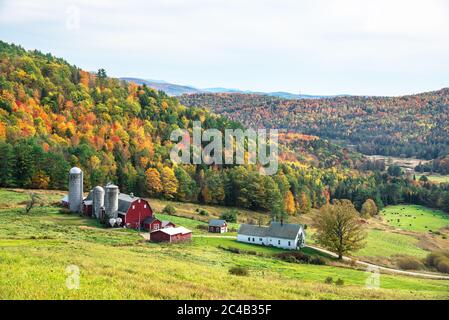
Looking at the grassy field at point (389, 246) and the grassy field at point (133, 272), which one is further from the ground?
the grassy field at point (133, 272)

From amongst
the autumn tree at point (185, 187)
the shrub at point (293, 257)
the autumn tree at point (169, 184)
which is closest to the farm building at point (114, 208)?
the shrub at point (293, 257)

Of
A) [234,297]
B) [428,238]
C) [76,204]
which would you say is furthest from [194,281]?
[428,238]

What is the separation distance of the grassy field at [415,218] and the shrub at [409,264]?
4142 cm

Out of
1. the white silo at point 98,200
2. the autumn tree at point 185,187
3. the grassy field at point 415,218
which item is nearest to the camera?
the white silo at point 98,200

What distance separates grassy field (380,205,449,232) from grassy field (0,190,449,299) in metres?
62.8

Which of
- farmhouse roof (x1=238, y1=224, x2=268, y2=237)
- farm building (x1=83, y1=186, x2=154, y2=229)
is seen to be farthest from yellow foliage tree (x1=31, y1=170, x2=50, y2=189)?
farmhouse roof (x1=238, y1=224, x2=268, y2=237)

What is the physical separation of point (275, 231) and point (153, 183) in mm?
45862

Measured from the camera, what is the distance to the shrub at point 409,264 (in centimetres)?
6044

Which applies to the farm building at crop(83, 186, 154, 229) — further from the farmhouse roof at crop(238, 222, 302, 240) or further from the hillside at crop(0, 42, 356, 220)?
the hillside at crop(0, 42, 356, 220)

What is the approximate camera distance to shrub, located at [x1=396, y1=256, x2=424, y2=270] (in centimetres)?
6044

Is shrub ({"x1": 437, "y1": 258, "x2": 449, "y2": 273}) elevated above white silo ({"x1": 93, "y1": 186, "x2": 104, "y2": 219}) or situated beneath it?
situated beneath

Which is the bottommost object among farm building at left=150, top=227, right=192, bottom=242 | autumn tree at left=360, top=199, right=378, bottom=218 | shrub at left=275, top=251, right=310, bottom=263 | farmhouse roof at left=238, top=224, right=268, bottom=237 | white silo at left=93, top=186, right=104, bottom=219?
autumn tree at left=360, top=199, right=378, bottom=218

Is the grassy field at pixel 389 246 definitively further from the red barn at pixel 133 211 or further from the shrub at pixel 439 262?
the red barn at pixel 133 211
